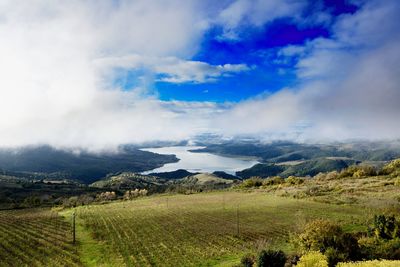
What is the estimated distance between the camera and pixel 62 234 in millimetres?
52344

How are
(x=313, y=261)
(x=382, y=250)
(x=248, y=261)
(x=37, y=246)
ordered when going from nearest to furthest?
(x=313, y=261) → (x=382, y=250) → (x=248, y=261) → (x=37, y=246)

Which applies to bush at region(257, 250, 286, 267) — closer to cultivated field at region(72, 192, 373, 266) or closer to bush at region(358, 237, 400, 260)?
bush at region(358, 237, 400, 260)

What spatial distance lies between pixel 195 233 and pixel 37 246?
1958cm

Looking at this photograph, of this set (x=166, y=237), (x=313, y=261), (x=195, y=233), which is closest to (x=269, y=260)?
(x=313, y=261)

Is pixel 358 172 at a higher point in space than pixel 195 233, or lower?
higher

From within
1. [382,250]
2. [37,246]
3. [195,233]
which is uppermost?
[382,250]

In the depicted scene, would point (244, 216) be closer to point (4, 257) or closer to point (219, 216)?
point (219, 216)

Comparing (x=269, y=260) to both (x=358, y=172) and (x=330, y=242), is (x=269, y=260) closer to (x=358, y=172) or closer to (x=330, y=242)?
(x=330, y=242)

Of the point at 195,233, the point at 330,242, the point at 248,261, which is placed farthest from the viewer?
the point at 195,233

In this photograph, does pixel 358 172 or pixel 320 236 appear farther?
pixel 358 172

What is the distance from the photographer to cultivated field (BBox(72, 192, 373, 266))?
35625 mm

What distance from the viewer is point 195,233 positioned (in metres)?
47.5

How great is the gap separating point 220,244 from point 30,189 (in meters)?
182

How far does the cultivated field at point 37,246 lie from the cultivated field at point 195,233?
6.70ft
